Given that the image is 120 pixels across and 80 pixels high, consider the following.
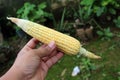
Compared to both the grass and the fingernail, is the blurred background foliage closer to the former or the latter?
the grass

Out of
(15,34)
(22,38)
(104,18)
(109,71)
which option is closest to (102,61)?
(109,71)

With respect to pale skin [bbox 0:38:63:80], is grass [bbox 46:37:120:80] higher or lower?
lower

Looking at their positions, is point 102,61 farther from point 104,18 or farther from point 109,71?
point 104,18

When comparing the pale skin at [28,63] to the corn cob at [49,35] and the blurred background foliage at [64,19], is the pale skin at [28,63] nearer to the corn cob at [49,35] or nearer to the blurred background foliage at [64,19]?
the corn cob at [49,35]

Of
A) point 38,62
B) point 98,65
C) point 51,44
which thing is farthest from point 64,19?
point 51,44

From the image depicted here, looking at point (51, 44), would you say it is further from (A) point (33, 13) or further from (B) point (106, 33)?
(A) point (33, 13)

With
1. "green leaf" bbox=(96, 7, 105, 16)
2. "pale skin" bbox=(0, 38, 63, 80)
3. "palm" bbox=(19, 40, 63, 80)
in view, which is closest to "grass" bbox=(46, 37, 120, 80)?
"green leaf" bbox=(96, 7, 105, 16)

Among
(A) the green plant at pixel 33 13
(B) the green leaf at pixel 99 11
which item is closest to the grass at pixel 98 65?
(B) the green leaf at pixel 99 11

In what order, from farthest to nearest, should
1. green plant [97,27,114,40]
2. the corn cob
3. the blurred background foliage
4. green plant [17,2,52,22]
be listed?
green plant [17,2,52,22]
the blurred background foliage
green plant [97,27,114,40]
the corn cob
